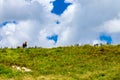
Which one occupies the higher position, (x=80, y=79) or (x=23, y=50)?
(x=23, y=50)

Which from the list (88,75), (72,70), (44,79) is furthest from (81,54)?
(44,79)

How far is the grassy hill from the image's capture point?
1551 inches

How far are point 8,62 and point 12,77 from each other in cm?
915

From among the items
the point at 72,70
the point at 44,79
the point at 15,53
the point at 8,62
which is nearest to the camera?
the point at 44,79

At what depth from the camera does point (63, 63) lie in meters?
48.4

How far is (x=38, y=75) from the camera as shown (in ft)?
131

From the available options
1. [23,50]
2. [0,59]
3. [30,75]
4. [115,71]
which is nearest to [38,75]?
[30,75]

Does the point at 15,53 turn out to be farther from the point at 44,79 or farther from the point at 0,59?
the point at 44,79

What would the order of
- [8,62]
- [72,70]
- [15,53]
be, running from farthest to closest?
[15,53] → [8,62] → [72,70]

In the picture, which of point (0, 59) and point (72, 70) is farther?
point (0, 59)

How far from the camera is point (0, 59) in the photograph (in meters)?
49.2

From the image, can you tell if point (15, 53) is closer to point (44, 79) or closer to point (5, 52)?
point (5, 52)

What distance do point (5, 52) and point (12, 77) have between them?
46.1ft

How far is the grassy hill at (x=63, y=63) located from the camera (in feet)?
129
